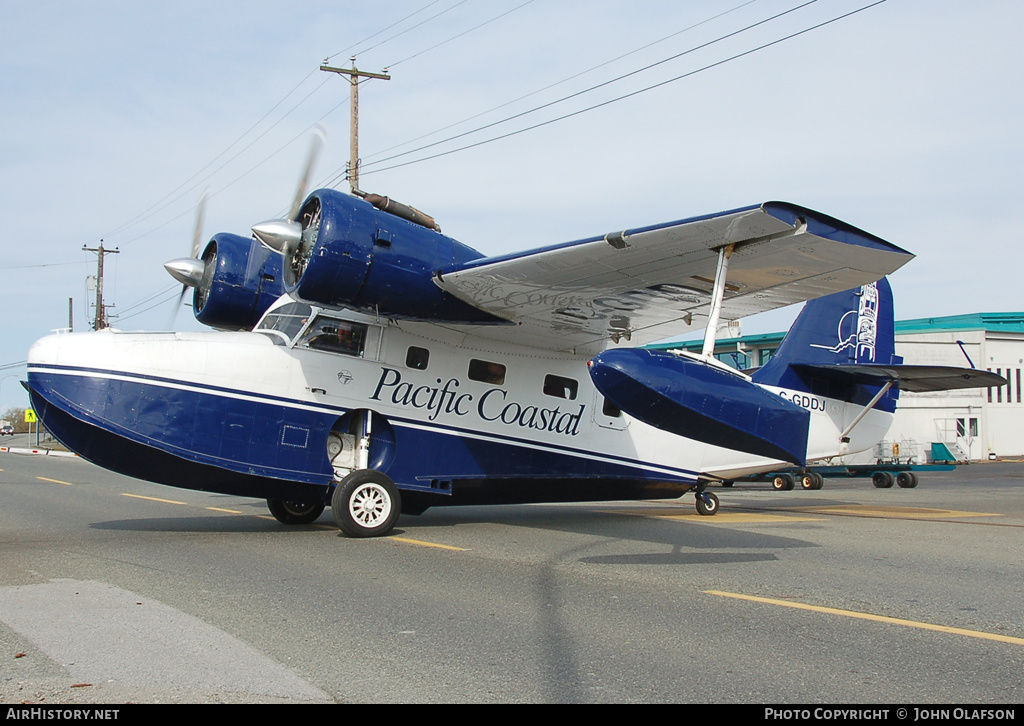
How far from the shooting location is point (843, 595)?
20.0ft

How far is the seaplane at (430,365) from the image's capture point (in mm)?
8117

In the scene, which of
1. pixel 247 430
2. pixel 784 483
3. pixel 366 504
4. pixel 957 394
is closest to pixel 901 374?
pixel 784 483

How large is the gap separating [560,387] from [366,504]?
3.44m

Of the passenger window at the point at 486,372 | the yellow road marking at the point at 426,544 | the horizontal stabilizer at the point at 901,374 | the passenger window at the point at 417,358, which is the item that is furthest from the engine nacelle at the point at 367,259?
the horizontal stabilizer at the point at 901,374

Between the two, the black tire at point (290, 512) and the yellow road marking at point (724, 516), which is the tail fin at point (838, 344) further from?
the black tire at point (290, 512)

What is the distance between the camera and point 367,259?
873 centimetres

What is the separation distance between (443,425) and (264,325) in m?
2.59

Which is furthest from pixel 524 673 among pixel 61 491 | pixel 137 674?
pixel 61 491

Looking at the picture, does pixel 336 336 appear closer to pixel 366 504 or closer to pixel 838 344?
pixel 366 504

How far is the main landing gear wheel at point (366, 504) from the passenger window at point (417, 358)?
59.9 inches

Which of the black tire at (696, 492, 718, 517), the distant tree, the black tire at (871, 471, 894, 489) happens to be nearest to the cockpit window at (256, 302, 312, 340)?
the black tire at (696, 492, 718, 517)

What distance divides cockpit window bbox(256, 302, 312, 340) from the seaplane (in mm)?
28

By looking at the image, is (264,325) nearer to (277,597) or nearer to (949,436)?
(277,597)

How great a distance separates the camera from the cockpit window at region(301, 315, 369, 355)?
9695 millimetres
